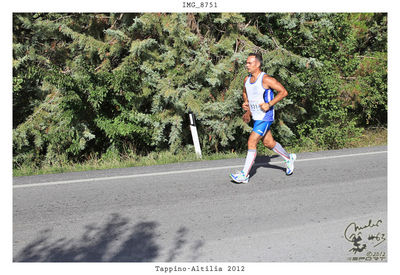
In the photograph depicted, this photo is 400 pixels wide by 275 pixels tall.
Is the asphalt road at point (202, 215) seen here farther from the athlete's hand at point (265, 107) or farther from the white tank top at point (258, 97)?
the athlete's hand at point (265, 107)

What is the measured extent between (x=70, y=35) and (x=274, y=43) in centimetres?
535

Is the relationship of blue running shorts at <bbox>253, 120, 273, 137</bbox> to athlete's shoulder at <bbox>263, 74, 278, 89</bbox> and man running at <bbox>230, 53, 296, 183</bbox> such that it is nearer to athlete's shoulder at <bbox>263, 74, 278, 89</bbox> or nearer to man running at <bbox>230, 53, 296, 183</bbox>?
man running at <bbox>230, 53, 296, 183</bbox>

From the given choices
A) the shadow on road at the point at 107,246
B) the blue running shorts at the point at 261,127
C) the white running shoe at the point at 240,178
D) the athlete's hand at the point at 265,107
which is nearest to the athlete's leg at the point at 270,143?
the blue running shorts at the point at 261,127

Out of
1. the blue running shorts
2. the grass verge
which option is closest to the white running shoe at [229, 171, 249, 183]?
the blue running shorts

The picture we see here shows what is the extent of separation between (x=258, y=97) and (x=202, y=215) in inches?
87.0

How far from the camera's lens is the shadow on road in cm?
330

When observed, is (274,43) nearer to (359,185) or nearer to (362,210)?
(359,185)

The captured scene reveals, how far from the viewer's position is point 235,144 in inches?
394

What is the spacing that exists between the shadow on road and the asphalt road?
1 centimetres

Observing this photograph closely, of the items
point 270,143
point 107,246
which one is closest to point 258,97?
point 270,143

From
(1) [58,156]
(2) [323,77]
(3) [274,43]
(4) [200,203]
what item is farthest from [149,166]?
(2) [323,77]

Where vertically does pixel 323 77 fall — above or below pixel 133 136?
above
